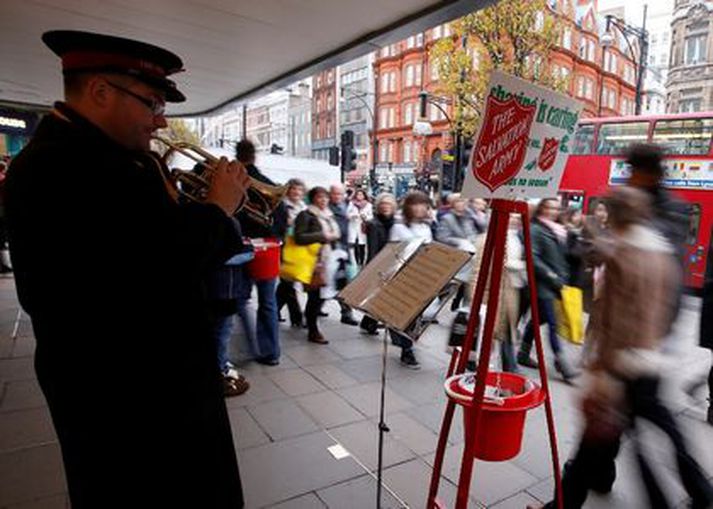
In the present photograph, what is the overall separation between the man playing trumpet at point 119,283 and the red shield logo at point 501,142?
1.01 m

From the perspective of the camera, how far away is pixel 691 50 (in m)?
29.8

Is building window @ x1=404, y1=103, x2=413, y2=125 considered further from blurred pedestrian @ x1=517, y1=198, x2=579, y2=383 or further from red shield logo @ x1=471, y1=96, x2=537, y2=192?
red shield logo @ x1=471, y1=96, x2=537, y2=192

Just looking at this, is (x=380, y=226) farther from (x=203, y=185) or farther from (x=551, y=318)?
(x=203, y=185)

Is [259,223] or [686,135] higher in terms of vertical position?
[686,135]

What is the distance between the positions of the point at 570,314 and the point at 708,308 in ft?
4.29

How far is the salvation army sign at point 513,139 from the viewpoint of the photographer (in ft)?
6.17

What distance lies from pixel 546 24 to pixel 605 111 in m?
31.7

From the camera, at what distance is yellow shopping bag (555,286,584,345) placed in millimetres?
4660

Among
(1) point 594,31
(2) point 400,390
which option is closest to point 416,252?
(2) point 400,390

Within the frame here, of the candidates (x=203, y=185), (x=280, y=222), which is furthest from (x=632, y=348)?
(x=280, y=222)

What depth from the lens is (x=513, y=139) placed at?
1938 mm

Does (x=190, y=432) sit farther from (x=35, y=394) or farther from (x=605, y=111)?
(x=605, y=111)

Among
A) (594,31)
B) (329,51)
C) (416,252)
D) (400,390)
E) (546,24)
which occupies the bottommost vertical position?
(400,390)

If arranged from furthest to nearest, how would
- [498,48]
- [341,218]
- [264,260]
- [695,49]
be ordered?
[695,49]
[498,48]
[341,218]
[264,260]
